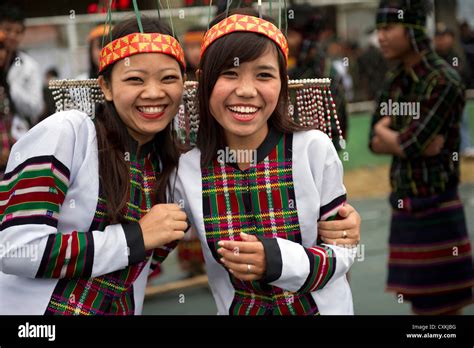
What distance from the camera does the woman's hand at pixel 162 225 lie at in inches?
77.9

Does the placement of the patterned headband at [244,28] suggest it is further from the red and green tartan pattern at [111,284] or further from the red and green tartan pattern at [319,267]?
the red and green tartan pattern at [319,267]

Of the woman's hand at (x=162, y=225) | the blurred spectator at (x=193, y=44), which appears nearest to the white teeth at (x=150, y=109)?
the woman's hand at (x=162, y=225)

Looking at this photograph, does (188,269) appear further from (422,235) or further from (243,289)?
(243,289)

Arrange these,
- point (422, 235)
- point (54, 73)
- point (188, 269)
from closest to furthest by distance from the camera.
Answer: point (422, 235) → point (188, 269) → point (54, 73)

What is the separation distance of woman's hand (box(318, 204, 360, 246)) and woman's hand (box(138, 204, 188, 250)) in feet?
1.34

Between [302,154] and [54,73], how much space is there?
5.35 meters

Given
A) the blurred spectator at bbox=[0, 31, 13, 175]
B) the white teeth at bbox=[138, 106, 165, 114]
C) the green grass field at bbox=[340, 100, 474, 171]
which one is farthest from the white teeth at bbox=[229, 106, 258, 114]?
the green grass field at bbox=[340, 100, 474, 171]

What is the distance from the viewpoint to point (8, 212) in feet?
6.37

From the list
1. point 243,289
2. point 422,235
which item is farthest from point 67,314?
point 422,235

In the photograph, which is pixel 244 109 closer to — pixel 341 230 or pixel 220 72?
pixel 220 72

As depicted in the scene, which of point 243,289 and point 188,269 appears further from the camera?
point 188,269

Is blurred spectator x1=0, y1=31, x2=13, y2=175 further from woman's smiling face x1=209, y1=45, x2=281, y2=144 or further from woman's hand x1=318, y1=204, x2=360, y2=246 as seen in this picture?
woman's hand x1=318, y1=204, x2=360, y2=246

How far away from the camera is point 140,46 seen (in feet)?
6.63

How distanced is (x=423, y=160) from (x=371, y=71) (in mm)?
6068
